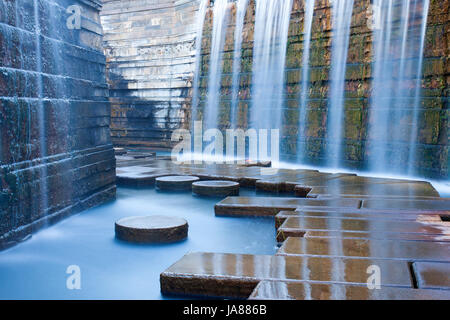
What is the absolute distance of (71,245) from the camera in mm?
3273

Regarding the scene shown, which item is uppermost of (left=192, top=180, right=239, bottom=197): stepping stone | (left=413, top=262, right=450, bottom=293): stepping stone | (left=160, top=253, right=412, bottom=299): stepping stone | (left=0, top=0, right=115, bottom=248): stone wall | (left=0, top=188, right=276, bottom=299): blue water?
(left=0, top=0, right=115, bottom=248): stone wall

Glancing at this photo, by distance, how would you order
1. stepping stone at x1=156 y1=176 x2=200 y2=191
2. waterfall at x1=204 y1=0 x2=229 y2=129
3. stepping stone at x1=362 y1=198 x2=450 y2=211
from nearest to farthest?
stepping stone at x1=362 y1=198 x2=450 y2=211
stepping stone at x1=156 y1=176 x2=200 y2=191
waterfall at x1=204 y1=0 x2=229 y2=129

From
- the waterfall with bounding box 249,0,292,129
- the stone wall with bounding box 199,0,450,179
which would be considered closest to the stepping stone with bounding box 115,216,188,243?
the stone wall with bounding box 199,0,450,179

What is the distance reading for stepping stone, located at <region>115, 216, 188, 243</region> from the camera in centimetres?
329

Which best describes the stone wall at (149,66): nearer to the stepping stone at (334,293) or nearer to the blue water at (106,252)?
the blue water at (106,252)

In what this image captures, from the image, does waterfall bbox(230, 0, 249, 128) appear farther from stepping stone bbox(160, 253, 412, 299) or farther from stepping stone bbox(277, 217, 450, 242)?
stepping stone bbox(160, 253, 412, 299)

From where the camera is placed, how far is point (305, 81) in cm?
907

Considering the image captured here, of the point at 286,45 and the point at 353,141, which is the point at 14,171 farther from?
the point at 286,45

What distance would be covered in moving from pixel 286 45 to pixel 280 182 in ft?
16.2

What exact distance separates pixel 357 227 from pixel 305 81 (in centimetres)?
646

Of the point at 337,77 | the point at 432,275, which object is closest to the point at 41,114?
the point at 432,275

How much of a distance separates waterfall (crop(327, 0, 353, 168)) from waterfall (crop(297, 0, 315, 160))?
58cm

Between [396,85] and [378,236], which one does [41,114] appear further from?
[396,85]

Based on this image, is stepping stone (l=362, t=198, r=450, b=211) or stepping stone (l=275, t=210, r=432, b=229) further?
stepping stone (l=362, t=198, r=450, b=211)
